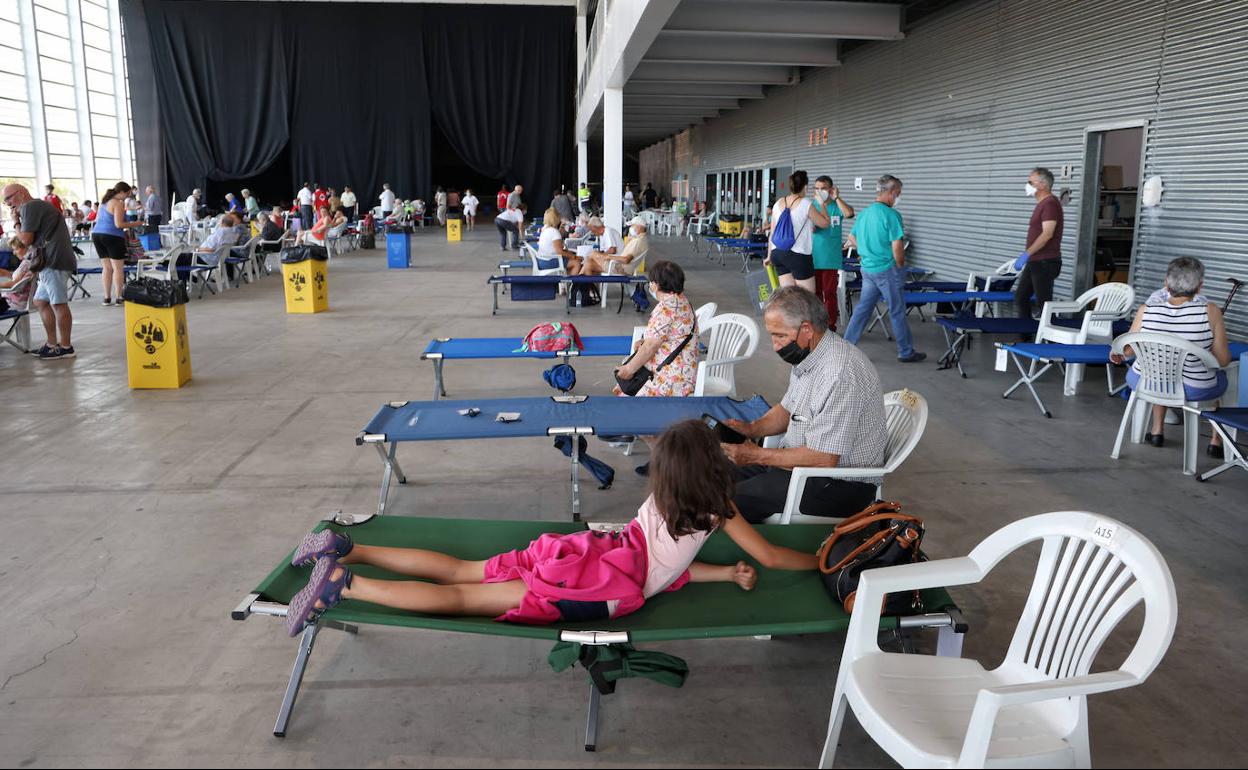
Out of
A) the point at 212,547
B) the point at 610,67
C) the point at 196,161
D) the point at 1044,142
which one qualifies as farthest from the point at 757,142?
the point at 196,161

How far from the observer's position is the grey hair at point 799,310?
3.13 metres

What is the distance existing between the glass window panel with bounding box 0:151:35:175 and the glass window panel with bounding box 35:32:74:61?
265cm

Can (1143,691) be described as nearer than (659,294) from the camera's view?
Yes

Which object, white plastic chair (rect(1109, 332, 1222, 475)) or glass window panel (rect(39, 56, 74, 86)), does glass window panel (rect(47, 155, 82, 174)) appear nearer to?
glass window panel (rect(39, 56, 74, 86))

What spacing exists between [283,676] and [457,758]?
73cm

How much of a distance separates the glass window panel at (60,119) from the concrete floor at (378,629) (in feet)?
62.0

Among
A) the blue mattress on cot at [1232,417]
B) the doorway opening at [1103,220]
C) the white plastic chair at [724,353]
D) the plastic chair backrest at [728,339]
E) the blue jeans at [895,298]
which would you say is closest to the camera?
the blue mattress on cot at [1232,417]

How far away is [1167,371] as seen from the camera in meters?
4.60

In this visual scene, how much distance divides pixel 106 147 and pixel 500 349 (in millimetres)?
25983

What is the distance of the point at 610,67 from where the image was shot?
481 inches

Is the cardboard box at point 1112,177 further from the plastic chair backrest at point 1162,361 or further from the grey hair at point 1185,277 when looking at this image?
the plastic chair backrest at point 1162,361

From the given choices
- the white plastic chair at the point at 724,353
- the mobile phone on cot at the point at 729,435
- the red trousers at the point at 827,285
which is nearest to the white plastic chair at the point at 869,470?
the mobile phone on cot at the point at 729,435

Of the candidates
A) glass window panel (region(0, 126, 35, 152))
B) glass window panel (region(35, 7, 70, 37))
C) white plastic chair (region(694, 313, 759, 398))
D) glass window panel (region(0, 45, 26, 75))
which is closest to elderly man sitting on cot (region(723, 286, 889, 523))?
white plastic chair (region(694, 313, 759, 398))

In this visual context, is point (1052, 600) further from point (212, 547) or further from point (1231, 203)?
point (1231, 203)
